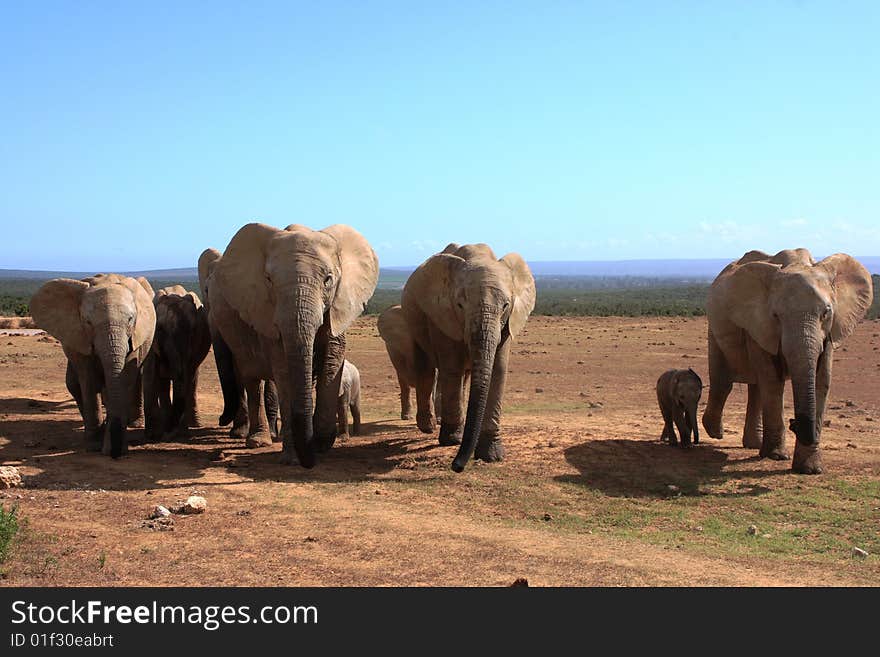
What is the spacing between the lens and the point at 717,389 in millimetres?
13281

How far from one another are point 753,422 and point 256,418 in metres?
6.80

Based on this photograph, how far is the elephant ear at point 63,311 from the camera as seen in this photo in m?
11.8

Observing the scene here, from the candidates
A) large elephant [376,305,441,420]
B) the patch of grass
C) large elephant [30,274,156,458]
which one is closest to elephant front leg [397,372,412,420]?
large elephant [376,305,441,420]

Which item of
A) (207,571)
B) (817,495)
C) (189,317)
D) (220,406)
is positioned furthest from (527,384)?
(207,571)

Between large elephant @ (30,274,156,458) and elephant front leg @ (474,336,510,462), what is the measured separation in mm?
4336

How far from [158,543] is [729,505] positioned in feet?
18.7

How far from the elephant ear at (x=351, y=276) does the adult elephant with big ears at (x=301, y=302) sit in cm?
1

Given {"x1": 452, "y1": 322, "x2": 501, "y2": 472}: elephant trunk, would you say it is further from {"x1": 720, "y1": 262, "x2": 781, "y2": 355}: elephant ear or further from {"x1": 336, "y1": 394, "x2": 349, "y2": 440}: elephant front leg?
{"x1": 720, "y1": 262, "x2": 781, "y2": 355}: elephant ear

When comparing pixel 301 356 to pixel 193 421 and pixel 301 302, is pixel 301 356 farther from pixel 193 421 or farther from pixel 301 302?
pixel 193 421

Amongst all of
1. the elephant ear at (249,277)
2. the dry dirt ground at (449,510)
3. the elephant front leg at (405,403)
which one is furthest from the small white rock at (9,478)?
the elephant front leg at (405,403)

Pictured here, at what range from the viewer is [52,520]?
314 inches

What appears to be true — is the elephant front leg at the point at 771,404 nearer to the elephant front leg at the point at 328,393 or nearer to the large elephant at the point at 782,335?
the large elephant at the point at 782,335

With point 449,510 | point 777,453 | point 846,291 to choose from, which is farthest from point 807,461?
point 449,510

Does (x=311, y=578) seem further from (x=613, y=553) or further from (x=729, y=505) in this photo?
(x=729, y=505)
